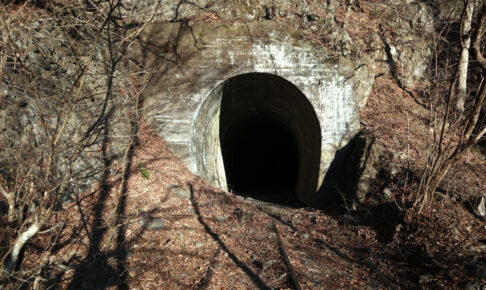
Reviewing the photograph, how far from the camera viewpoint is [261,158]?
806 inches

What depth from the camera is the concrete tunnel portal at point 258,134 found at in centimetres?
1070

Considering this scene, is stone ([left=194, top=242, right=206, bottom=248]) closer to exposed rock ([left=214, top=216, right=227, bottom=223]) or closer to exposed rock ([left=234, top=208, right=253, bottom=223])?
exposed rock ([left=214, top=216, right=227, bottom=223])

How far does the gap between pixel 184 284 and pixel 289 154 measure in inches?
525

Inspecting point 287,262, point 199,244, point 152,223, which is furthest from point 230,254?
point 152,223

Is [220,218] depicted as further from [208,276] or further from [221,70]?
[221,70]

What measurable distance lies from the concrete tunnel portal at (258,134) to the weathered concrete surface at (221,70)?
1.05 ft

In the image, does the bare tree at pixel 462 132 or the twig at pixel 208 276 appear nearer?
the twig at pixel 208 276

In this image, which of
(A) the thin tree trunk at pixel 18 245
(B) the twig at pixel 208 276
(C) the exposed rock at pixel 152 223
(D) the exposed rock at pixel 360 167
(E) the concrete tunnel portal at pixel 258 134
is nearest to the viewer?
(A) the thin tree trunk at pixel 18 245

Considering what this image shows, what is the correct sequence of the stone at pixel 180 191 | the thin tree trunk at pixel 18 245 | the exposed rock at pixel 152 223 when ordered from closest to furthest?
the thin tree trunk at pixel 18 245, the exposed rock at pixel 152 223, the stone at pixel 180 191

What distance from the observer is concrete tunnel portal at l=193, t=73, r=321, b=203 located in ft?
35.1

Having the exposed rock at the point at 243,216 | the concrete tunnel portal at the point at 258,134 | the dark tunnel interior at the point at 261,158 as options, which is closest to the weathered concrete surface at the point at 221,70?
the concrete tunnel portal at the point at 258,134

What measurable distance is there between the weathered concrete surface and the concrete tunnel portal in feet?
1.05

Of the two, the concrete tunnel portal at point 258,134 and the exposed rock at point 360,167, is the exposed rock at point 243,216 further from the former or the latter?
the exposed rock at point 360,167

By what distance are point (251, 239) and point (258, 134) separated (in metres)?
10.6
